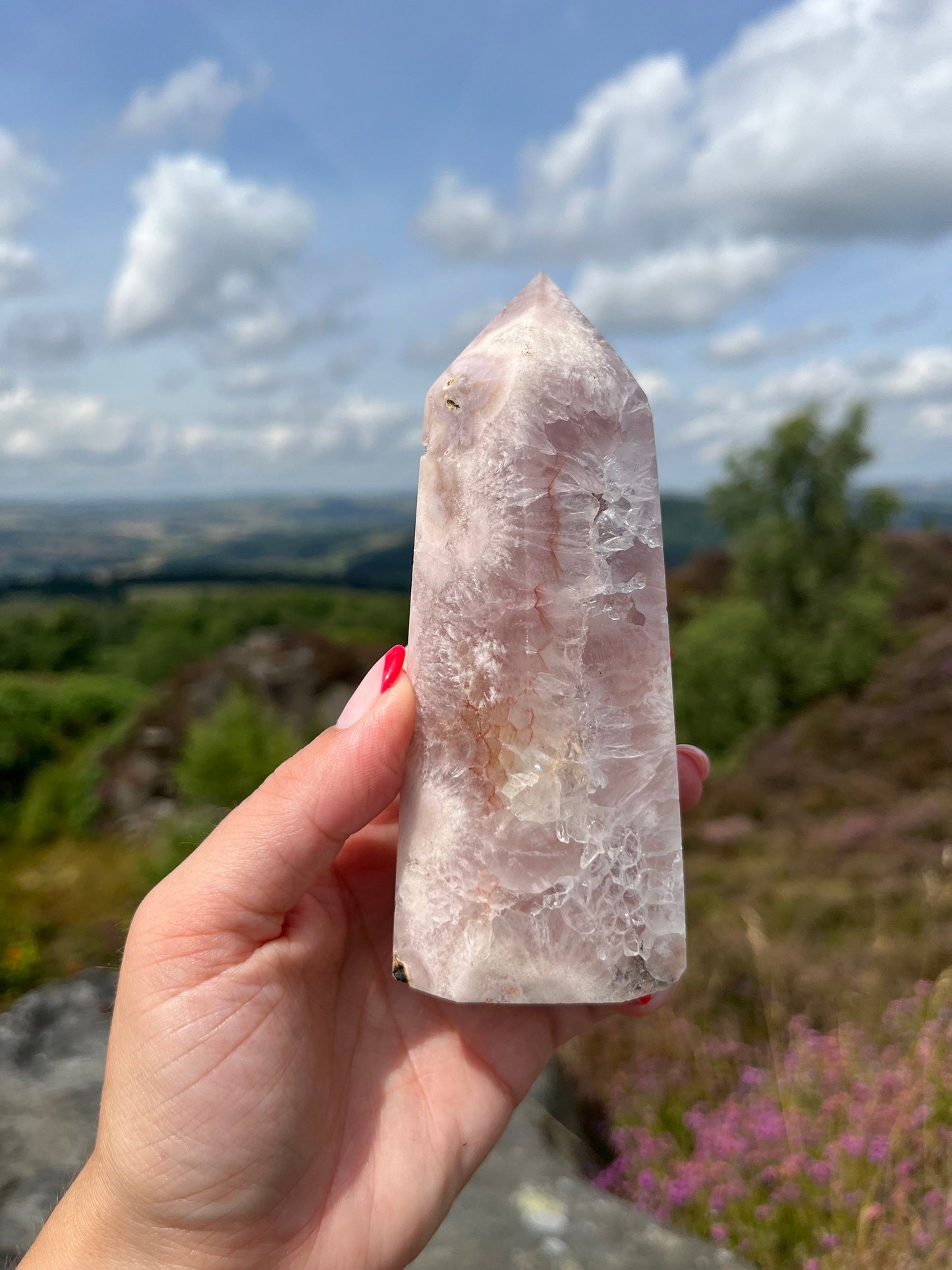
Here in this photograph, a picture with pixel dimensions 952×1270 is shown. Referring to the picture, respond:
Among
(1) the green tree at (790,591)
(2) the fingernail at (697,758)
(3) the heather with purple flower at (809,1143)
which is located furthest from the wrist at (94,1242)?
(1) the green tree at (790,591)

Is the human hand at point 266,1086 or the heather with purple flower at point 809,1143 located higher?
the human hand at point 266,1086

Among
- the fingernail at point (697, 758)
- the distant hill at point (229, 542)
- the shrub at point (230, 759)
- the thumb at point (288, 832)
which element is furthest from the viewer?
the distant hill at point (229, 542)

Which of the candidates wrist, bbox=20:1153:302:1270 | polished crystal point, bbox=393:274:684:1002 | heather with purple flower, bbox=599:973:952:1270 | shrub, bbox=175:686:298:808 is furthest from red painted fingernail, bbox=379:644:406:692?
shrub, bbox=175:686:298:808

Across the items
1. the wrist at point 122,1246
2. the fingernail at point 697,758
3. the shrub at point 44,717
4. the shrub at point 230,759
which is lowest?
the shrub at point 44,717

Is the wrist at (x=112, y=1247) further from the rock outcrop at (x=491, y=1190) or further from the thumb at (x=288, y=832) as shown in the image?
the rock outcrop at (x=491, y=1190)

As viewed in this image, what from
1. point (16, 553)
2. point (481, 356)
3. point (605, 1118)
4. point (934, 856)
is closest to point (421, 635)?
point (481, 356)

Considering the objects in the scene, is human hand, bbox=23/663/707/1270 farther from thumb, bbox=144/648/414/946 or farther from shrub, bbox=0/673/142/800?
shrub, bbox=0/673/142/800

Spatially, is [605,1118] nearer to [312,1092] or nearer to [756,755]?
[312,1092]
